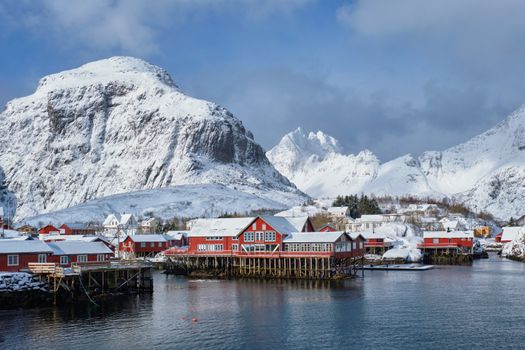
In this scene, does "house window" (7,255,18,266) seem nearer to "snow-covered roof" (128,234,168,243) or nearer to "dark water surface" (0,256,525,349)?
"dark water surface" (0,256,525,349)

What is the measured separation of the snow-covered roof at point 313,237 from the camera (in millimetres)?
82625

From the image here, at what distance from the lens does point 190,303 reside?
6184 centimetres

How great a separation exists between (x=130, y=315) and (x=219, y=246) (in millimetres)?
39434

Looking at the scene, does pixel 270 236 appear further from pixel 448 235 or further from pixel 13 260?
pixel 448 235

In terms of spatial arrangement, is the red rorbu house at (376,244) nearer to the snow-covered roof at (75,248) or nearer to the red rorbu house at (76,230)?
the snow-covered roof at (75,248)

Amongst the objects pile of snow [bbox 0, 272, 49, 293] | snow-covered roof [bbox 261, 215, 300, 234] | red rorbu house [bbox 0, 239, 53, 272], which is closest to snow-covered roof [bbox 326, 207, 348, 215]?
snow-covered roof [bbox 261, 215, 300, 234]

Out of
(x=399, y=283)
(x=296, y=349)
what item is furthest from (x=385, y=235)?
(x=296, y=349)

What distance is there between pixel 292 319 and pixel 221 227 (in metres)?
46.1

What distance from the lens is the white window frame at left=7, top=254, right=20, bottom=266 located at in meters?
63.6

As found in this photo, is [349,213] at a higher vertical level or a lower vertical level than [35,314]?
higher

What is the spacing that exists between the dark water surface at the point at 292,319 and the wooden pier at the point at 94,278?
318cm

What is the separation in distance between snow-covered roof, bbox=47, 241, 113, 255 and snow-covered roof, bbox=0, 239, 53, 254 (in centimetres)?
157

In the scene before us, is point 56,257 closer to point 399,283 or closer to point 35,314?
point 35,314

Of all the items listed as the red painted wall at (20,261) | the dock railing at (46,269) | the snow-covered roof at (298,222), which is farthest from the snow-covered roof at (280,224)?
the dock railing at (46,269)
